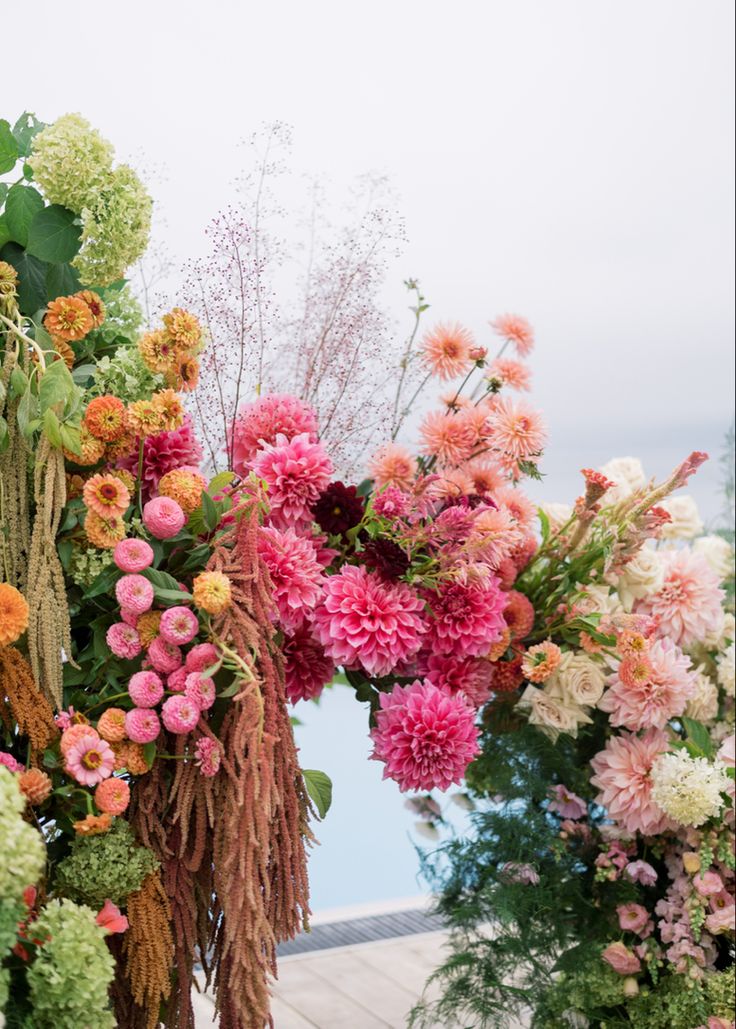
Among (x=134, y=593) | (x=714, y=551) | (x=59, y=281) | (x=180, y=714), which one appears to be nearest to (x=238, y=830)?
(x=180, y=714)

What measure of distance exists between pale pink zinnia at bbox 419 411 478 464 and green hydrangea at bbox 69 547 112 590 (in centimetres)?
63

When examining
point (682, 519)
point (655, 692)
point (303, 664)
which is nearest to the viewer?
point (303, 664)

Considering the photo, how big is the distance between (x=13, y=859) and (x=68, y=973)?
5.8 inches

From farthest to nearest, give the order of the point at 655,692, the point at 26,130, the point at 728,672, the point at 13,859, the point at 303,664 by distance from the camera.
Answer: the point at 728,672 → the point at 655,692 → the point at 303,664 → the point at 26,130 → the point at 13,859

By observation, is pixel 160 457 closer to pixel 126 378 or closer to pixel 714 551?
pixel 126 378

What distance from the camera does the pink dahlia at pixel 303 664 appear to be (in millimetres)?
1479

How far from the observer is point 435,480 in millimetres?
1564

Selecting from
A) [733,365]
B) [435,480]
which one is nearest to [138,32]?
[435,480]

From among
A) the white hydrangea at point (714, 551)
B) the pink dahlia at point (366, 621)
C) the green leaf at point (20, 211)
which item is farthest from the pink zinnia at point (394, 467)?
the white hydrangea at point (714, 551)

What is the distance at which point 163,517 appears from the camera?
119 cm

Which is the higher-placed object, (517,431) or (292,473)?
(517,431)

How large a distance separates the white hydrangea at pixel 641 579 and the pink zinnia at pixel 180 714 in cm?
93

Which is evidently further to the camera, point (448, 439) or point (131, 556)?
point (448, 439)

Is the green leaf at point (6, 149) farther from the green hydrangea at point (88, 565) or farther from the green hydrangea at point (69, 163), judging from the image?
the green hydrangea at point (88, 565)
